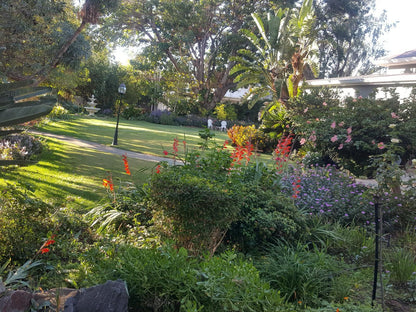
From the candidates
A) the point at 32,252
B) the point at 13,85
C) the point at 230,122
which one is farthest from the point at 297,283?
the point at 230,122

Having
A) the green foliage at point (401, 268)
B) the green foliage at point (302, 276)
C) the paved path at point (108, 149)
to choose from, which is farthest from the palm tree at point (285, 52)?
the green foliage at point (302, 276)

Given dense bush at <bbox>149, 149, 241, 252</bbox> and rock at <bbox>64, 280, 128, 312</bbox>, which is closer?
rock at <bbox>64, 280, 128, 312</bbox>

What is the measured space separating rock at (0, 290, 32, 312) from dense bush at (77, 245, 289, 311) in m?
0.48

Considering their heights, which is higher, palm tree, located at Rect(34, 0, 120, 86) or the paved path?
palm tree, located at Rect(34, 0, 120, 86)

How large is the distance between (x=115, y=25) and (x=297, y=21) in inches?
714

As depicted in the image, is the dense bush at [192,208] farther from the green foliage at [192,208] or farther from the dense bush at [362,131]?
the dense bush at [362,131]

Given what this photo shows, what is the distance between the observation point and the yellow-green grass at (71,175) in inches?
267

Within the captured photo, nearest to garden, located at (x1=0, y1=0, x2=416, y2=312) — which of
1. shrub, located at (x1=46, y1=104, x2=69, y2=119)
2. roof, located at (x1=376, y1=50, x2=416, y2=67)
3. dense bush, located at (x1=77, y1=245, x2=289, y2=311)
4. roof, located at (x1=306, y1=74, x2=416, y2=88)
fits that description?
dense bush, located at (x1=77, y1=245, x2=289, y2=311)

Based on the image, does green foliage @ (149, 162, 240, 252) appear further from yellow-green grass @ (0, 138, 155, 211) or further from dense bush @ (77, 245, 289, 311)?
yellow-green grass @ (0, 138, 155, 211)

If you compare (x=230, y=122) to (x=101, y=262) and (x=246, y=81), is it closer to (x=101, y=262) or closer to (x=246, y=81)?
(x=246, y=81)

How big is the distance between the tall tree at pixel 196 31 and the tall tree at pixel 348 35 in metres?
9.43

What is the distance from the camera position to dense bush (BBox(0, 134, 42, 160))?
27.2 feet

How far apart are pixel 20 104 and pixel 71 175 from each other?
5325mm

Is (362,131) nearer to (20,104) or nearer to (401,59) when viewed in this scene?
(20,104)
